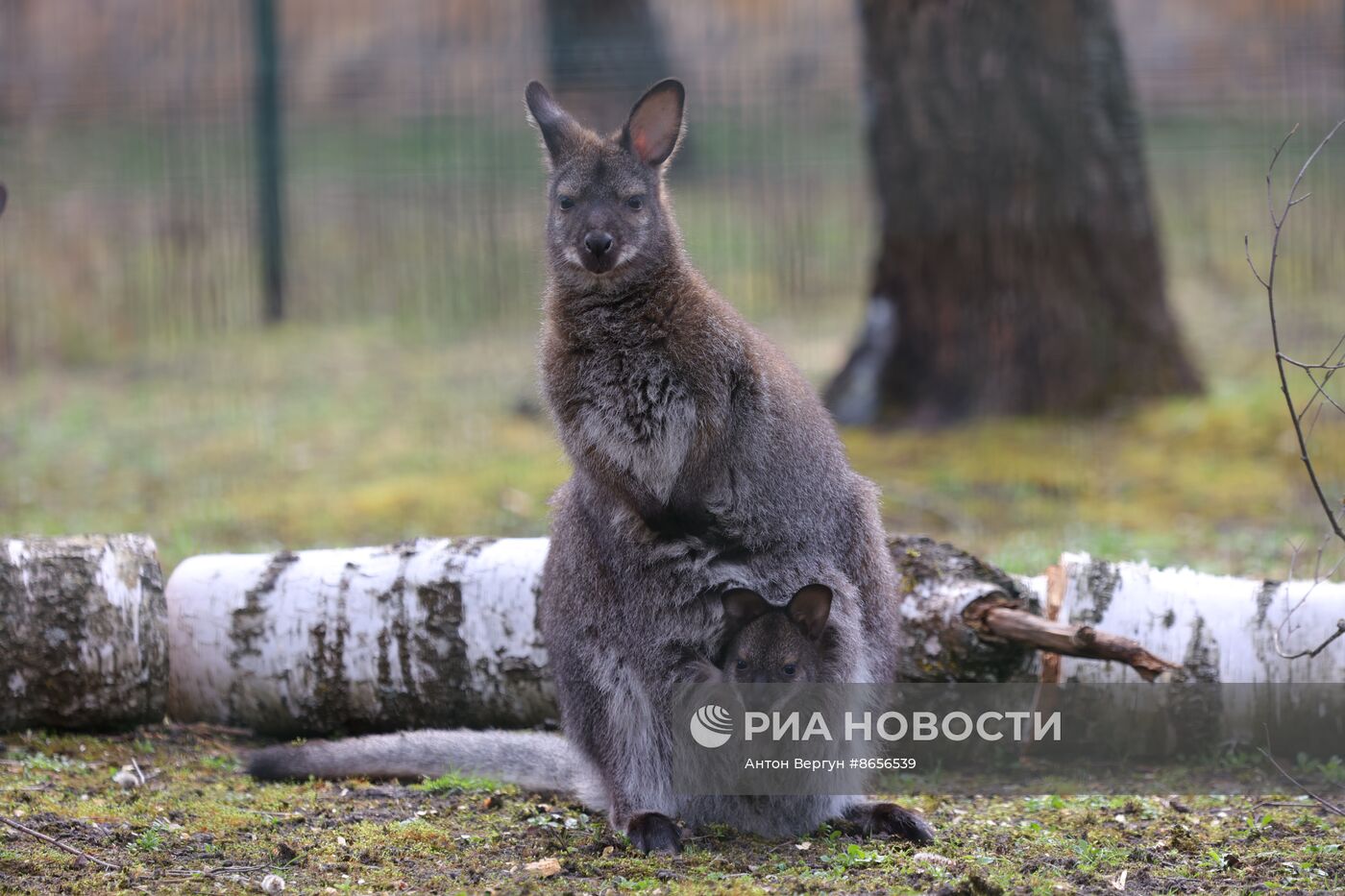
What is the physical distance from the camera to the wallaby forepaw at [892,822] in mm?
4304

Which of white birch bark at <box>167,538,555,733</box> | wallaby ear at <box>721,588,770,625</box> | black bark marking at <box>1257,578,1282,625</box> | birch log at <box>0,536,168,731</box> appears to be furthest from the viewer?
white birch bark at <box>167,538,555,733</box>

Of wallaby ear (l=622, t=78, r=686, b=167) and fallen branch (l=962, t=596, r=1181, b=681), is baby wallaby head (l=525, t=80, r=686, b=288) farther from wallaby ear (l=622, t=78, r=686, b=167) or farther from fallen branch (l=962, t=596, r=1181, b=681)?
fallen branch (l=962, t=596, r=1181, b=681)

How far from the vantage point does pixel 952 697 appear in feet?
17.0

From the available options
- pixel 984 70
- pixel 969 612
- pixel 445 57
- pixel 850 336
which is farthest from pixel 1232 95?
pixel 969 612

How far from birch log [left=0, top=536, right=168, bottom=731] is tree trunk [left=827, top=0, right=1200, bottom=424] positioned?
5301 mm

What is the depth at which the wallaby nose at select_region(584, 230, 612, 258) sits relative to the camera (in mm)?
4379

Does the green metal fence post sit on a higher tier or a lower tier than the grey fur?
higher

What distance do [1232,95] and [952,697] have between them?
9882 millimetres

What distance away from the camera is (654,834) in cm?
425

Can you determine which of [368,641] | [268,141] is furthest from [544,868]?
[268,141]

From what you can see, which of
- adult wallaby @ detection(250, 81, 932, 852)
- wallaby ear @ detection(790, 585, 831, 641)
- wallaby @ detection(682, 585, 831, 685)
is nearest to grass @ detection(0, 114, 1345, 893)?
adult wallaby @ detection(250, 81, 932, 852)

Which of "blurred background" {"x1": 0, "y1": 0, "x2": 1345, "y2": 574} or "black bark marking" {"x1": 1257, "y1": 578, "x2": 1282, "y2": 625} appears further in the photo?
"blurred background" {"x1": 0, "y1": 0, "x2": 1345, "y2": 574}

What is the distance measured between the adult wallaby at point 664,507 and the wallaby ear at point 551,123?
0.36ft

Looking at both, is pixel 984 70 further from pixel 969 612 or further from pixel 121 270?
pixel 121 270
